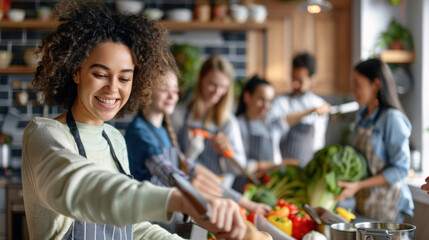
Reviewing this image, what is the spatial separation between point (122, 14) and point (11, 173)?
3626 millimetres

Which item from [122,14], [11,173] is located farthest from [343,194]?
[11,173]

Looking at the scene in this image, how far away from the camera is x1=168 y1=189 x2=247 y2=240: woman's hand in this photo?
95cm

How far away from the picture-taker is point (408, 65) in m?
5.05

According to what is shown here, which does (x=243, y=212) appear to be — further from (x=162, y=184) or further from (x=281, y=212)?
(x=162, y=184)

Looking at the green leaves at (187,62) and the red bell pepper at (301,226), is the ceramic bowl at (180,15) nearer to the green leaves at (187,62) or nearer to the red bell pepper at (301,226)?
the green leaves at (187,62)

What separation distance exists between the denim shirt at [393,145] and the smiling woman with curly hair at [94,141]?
1.46 m

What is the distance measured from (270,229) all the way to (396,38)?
3.54m

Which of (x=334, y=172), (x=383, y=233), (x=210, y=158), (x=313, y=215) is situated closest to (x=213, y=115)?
(x=210, y=158)

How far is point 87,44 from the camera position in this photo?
4.22ft

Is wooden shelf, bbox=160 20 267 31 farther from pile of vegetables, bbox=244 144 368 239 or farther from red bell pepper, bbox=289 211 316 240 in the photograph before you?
red bell pepper, bbox=289 211 316 240

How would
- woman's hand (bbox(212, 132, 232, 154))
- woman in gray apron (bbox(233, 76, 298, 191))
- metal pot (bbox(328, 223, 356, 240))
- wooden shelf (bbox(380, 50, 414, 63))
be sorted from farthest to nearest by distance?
wooden shelf (bbox(380, 50, 414, 63)), woman in gray apron (bbox(233, 76, 298, 191)), woman's hand (bbox(212, 132, 232, 154)), metal pot (bbox(328, 223, 356, 240))

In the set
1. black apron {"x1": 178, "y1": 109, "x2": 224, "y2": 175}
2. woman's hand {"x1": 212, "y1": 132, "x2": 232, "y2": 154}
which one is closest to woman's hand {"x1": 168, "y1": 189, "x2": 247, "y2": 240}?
woman's hand {"x1": 212, "y1": 132, "x2": 232, "y2": 154}

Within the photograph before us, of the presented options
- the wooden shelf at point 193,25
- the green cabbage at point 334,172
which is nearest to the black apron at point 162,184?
the green cabbage at point 334,172

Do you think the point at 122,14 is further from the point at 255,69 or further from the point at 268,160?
the point at 255,69
